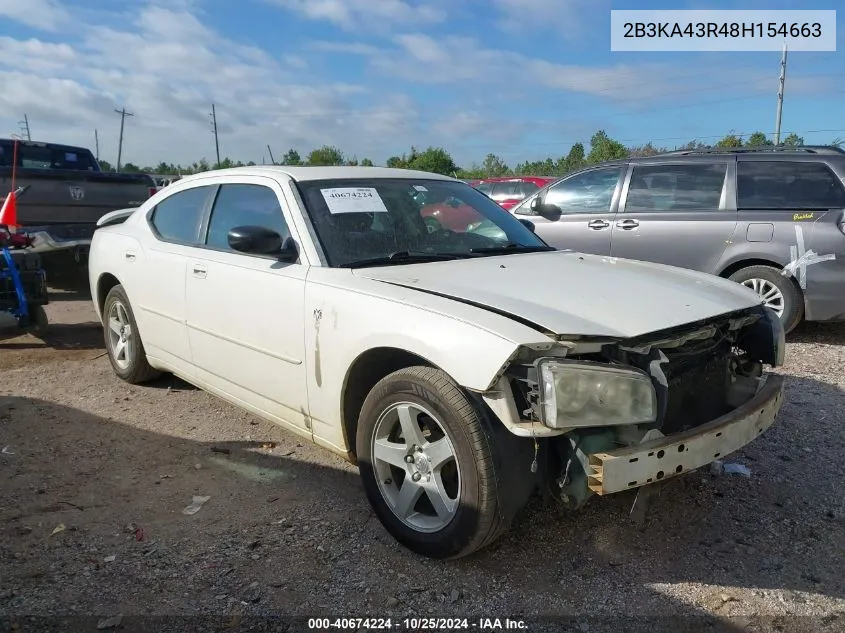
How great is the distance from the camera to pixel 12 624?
248 cm

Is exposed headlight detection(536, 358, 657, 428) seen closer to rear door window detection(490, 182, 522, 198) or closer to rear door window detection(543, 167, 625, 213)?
rear door window detection(543, 167, 625, 213)

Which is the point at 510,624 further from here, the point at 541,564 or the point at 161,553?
the point at 161,553

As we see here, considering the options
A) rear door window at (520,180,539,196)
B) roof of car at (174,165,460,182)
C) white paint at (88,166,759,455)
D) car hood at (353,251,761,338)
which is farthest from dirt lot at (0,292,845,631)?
rear door window at (520,180,539,196)

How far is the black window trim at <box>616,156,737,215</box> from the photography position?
6793 millimetres

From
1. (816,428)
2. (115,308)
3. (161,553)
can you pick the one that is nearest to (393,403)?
(161,553)

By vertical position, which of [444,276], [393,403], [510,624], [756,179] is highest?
[756,179]

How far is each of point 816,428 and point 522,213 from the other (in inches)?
169

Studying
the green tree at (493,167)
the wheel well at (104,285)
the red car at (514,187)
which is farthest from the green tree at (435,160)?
the wheel well at (104,285)

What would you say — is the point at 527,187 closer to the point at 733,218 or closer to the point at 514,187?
the point at 514,187

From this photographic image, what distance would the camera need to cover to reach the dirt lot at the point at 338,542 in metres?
2.61

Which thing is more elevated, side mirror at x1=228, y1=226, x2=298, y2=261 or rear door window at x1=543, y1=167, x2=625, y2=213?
rear door window at x1=543, y1=167, x2=625, y2=213

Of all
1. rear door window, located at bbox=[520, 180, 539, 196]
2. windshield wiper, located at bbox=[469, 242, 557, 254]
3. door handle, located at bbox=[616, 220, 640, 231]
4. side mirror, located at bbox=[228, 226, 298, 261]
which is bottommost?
door handle, located at bbox=[616, 220, 640, 231]

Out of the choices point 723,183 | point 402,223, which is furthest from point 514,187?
point 402,223

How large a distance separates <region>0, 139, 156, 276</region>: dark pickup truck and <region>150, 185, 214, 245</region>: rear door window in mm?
2929
